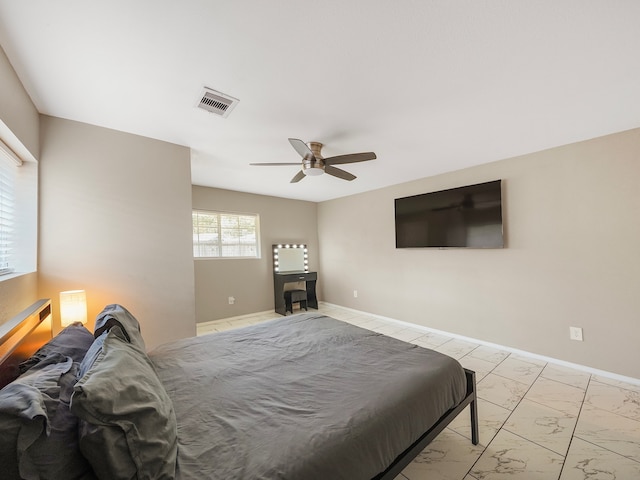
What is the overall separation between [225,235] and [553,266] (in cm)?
494

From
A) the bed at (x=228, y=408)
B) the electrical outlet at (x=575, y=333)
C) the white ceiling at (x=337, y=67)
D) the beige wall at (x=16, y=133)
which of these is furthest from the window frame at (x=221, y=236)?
the electrical outlet at (x=575, y=333)

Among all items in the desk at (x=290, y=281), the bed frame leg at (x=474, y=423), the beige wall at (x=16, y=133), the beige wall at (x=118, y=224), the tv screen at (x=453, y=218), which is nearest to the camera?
the beige wall at (x=16, y=133)

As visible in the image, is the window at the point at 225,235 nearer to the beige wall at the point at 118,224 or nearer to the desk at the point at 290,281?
the desk at the point at 290,281

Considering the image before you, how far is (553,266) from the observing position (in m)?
3.03

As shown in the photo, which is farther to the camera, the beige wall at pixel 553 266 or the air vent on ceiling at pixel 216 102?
the beige wall at pixel 553 266

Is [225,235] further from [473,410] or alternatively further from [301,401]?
[473,410]

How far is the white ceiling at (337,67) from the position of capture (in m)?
1.32

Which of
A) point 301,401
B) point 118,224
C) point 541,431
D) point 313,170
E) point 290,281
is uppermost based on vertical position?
point 313,170

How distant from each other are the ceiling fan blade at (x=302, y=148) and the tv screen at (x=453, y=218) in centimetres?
227

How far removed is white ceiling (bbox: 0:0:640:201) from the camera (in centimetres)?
132

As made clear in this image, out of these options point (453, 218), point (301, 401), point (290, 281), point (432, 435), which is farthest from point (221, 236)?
point (432, 435)

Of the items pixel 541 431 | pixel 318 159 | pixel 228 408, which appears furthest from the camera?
pixel 318 159

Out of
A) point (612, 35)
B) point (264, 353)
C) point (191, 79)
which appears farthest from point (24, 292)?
point (612, 35)

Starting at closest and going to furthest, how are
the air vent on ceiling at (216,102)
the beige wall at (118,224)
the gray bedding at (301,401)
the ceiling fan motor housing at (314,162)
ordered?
the gray bedding at (301,401)
the air vent on ceiling at (216,102)
the beige wall at (118,224)
the ceiling fan motor housing at (314,162)
